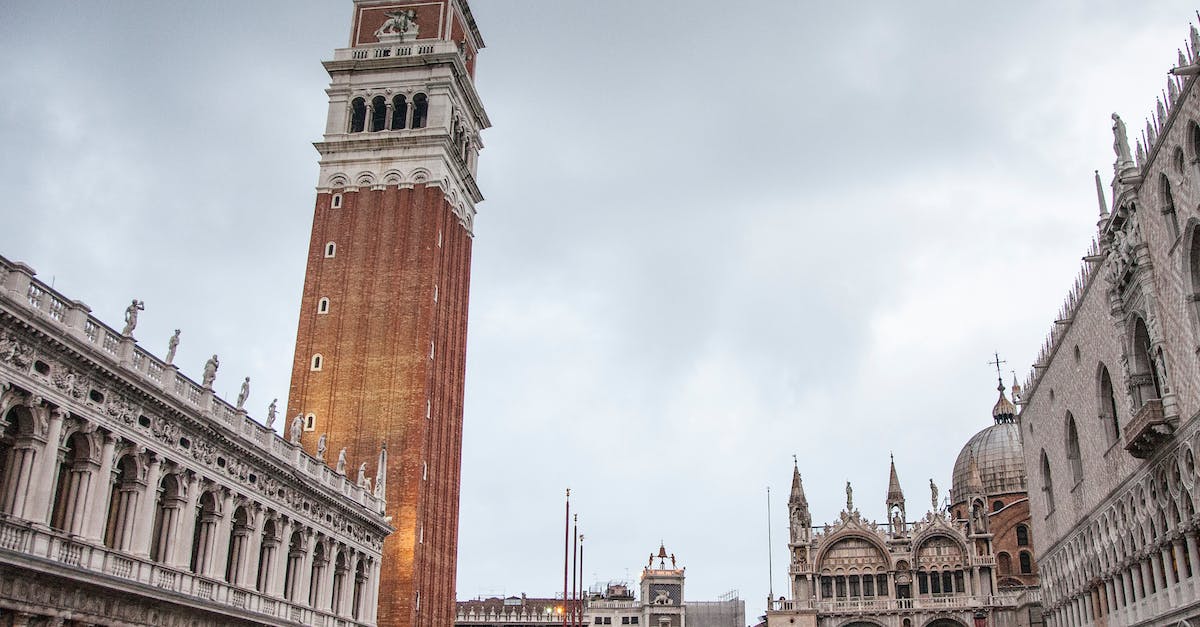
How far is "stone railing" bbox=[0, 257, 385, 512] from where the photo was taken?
24.1 meters

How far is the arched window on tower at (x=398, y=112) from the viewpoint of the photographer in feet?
202

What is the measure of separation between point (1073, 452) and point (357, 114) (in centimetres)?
4195

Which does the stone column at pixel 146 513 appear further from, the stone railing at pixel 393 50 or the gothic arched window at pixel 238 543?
the stone railing at pixel 393 50

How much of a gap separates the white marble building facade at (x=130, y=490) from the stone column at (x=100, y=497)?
1.5 inches

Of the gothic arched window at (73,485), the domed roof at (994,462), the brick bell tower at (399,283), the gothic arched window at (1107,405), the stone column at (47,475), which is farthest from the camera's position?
the domed roof at (994,462)

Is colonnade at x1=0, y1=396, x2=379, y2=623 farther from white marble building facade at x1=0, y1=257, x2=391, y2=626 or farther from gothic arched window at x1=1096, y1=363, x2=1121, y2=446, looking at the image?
gothic arched window at x1=1096, y1=363, x2=1121, y2=446

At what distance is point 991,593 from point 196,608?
172 ft

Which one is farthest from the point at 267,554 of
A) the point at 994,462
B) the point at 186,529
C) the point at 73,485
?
the point at 994,462

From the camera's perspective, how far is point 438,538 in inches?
2194

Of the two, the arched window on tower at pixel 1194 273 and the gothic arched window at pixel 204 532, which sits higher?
the arched window on tower at pixel 1194 273

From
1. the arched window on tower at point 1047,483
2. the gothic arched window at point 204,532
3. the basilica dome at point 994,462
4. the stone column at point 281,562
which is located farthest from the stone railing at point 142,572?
the basilica dome at point 994,462

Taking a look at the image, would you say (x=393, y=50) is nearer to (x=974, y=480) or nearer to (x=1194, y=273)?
A: (x=1194, y=273)

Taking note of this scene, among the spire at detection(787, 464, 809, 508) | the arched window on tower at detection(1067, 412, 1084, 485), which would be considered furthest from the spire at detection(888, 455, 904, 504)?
the arched window on tower at detection(1067, 412, 1084, 485)

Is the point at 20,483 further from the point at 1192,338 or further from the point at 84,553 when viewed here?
the point at 1192,338
